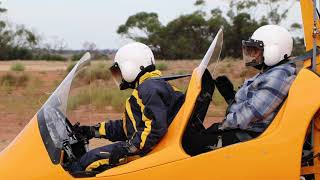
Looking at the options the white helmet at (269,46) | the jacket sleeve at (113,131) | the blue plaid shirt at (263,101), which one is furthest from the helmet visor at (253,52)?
the jacket sleeve at (113,131)

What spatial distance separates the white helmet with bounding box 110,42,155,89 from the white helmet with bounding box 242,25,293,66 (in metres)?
0.82

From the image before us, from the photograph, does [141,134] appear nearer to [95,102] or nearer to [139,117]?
[139,117]

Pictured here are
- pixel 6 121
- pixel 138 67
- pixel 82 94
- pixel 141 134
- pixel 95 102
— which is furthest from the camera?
pixel 95 102

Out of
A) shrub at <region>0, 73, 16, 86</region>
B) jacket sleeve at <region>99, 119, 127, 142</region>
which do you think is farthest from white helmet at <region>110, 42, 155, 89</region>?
shrub at <region>0, 73, 16, 86</region>

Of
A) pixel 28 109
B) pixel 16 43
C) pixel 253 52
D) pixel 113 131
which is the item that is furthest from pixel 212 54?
pixel 16 43

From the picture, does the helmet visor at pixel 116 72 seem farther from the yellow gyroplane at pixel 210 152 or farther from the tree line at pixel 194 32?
the tree line at pixel 194 32

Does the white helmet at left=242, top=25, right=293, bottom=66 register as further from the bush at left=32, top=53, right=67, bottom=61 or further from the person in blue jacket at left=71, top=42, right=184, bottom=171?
the bush at left=32, top=53, right=67, bottom=61

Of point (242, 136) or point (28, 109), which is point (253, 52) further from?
point (28, 109)

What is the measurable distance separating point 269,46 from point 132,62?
3.64 ft

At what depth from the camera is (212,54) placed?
5.06 m

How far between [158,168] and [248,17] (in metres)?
34.3

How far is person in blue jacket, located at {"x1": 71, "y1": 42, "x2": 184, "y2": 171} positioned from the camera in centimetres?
470

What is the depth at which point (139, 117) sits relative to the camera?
495 cm

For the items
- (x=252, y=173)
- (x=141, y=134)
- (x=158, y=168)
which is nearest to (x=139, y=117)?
(x=141, y=134)
